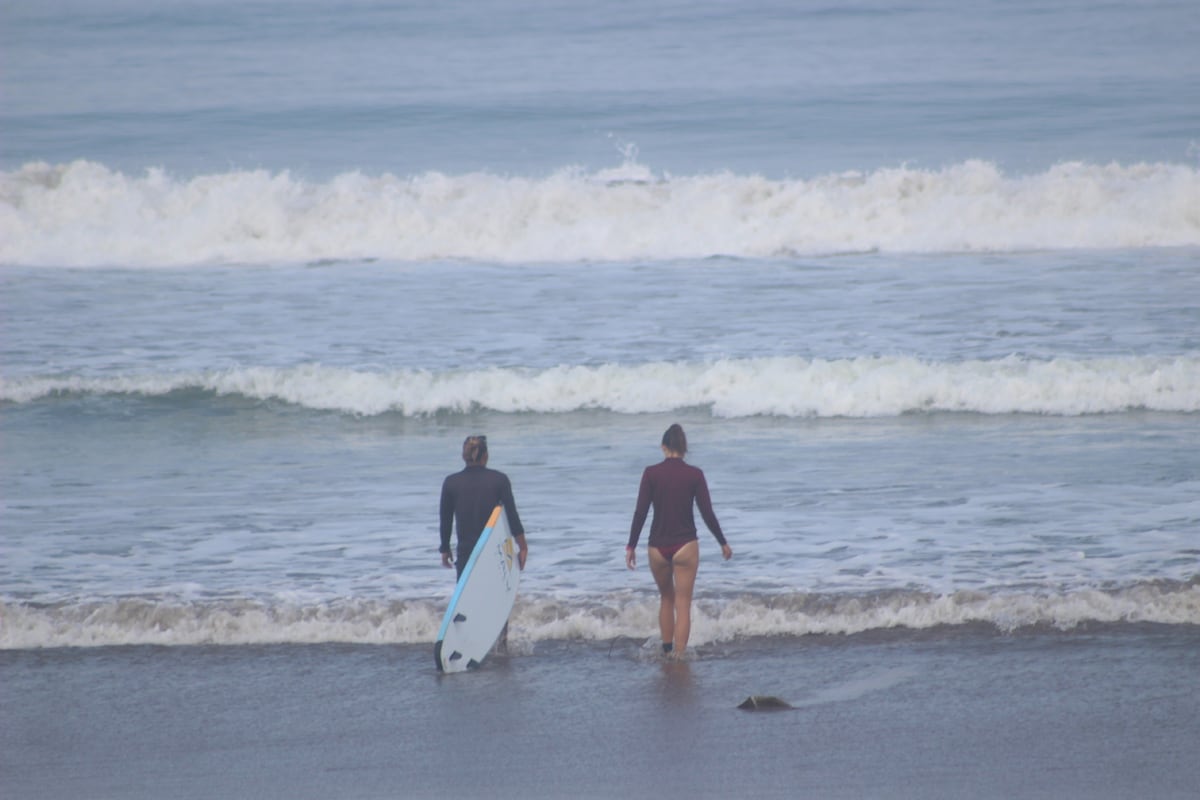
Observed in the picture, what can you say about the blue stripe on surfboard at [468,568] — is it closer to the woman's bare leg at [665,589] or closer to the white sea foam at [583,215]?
the woman's bare leg at [665,589]

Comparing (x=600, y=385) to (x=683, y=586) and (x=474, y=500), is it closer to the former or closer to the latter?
(x=474, y=500)

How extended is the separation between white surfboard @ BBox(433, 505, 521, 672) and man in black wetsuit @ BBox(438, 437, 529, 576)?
7 cm

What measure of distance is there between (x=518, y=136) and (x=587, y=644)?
28.4 metres

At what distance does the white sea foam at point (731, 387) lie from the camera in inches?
607

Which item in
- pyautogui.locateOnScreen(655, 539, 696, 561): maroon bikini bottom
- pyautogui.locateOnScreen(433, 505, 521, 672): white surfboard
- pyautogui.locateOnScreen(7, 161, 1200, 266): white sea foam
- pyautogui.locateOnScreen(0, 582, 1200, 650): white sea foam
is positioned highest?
pyautogui.locateOnScreen(7, 161, 1200, 266): white sea foam

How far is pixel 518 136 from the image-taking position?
115 ft

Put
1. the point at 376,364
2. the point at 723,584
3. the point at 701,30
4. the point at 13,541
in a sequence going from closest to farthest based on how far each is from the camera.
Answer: the point at 723,584 < the point at 13,541 < the point at 376,364 < the point at 701,30

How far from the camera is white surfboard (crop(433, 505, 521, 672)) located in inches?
287

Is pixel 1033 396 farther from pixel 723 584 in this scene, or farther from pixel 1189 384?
pixel 723 584

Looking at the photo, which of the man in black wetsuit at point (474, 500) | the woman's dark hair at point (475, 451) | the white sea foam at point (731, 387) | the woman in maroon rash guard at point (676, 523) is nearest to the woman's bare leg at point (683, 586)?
the woman in maroon rash guard at point (676, 523)

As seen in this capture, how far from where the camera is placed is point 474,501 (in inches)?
301

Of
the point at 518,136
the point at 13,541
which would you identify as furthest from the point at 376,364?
the point at 518,136

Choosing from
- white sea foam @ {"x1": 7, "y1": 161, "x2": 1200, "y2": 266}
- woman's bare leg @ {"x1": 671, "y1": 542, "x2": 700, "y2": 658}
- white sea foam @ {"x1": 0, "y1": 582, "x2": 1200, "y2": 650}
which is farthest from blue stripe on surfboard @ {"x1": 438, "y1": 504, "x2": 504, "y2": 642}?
white sea foam @ {"x1": 7, "y1": 161, "x2": 1200, "y2": 266}

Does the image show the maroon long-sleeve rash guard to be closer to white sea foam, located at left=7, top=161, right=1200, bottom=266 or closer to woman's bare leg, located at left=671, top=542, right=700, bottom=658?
woman's bare leg, located at left=671, top=542, right=700, bottom=658
